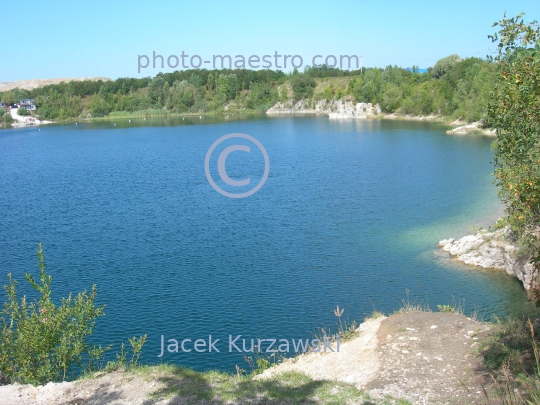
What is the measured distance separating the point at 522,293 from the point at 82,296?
18.6m

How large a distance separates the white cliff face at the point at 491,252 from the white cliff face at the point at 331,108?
10240 cm

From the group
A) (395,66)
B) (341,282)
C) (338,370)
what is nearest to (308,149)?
(341,282)

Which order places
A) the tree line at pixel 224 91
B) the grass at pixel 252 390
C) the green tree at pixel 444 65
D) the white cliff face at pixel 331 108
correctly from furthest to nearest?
1. the tree line at pixel 224 91
2. the white cliff face at pixel 331 108
3. the green tree at pixel 444 65
4. the grass at pixel 252 390

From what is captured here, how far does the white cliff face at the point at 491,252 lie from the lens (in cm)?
2438

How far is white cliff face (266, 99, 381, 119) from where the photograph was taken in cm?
12989

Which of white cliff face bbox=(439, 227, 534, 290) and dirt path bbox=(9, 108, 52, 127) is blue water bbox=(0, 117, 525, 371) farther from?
dirt path bbox=(9, 108, 52, 127)

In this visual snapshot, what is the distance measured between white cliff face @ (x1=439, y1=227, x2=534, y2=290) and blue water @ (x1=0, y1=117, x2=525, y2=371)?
0.74m

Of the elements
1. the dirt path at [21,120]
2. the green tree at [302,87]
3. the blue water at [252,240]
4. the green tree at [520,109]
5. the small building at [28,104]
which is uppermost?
the green tree at [302,87]

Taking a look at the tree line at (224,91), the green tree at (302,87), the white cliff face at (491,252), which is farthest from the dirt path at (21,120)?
the white cliff face at (491,252)

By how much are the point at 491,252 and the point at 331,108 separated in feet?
410

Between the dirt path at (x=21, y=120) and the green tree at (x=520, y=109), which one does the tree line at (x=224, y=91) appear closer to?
the dirt path at (x=21, y=120)

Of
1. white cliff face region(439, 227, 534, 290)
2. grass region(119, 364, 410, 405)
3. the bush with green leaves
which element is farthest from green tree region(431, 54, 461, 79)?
grass region(119, 364, 410, 405)

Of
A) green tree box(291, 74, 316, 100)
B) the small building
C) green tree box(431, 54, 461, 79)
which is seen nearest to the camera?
green tree box(431, 54, 461, 79)

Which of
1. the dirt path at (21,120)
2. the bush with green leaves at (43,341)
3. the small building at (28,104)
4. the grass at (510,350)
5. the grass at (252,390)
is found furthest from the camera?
the small building at (28,104)
